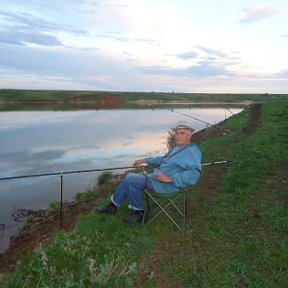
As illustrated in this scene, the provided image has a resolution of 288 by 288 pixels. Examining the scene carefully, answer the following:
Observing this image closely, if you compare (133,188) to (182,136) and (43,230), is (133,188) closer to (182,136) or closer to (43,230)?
(182,136)

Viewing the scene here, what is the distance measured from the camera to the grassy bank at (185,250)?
194 inches

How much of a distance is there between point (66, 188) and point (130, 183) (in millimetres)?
6751

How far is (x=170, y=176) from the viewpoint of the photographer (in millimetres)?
6508

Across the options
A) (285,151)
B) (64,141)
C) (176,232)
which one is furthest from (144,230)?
(64,141)

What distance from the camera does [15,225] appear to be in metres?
9.69

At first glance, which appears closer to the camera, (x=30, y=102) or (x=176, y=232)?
(x=176, y=232)

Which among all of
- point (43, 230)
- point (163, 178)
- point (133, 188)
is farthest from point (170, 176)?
Result: point (43, 230)

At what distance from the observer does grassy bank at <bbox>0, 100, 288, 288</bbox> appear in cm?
493

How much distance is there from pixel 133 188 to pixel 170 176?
0.65m

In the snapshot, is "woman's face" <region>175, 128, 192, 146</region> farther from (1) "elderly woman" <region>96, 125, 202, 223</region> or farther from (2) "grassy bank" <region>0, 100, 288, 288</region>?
(2) "grassy bank" <region>0, 100, 288, 288</region>

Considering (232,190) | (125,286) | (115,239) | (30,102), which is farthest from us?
(30,102)

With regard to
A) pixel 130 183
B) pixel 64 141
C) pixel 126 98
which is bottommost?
pixel 126 98

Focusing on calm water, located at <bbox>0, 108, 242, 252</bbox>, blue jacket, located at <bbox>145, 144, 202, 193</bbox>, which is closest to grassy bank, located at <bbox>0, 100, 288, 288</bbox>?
blue jacket, located at <bbox>145, 144, 202, 193</bbox>

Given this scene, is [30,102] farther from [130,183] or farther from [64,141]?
[130,183]
